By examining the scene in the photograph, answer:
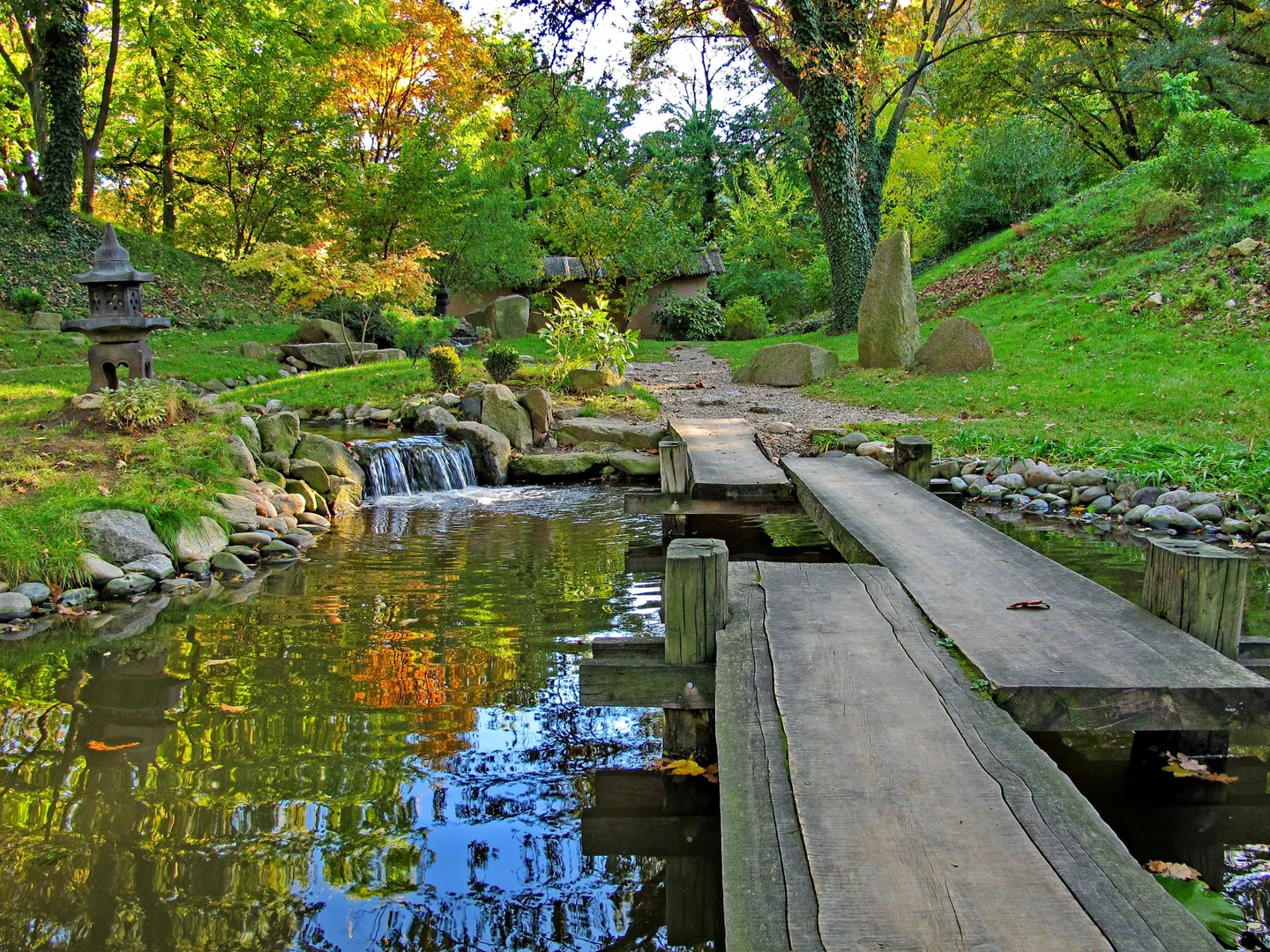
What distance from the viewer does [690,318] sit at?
26.4m

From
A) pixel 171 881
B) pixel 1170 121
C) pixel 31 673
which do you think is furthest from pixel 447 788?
pixel 1170 121

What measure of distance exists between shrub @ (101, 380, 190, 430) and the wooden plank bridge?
7.26m

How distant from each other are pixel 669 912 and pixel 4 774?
113 inches

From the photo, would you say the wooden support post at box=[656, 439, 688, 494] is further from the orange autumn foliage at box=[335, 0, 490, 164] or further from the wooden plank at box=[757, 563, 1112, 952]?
the orange autumn foliage at box=[335, 0, 490, 164]

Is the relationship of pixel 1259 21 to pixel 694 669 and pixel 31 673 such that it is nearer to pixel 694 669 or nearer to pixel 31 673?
pixel 694 669

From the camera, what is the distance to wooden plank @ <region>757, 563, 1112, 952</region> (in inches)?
79.6

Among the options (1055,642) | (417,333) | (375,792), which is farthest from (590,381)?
(1055,642)

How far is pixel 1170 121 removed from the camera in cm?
1727

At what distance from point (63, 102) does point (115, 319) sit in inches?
588

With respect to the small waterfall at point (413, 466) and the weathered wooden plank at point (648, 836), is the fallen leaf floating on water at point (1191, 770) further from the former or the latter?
the small waterfall at point (413, 466)

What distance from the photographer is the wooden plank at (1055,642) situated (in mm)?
3121

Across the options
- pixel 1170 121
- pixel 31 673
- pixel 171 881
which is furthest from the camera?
pixel 1170 121

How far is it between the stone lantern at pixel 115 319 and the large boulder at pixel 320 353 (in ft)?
26.1

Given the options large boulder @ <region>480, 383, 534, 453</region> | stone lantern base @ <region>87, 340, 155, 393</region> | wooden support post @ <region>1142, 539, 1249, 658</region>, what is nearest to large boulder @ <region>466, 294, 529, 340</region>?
large boulder @ <region>480, 383, 534, 453</region>
